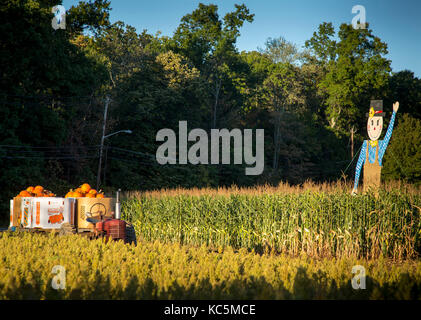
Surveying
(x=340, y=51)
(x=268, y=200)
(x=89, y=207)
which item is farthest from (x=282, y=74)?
(x=89, y=207)

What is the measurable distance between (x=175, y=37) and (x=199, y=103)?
1208 centimetres

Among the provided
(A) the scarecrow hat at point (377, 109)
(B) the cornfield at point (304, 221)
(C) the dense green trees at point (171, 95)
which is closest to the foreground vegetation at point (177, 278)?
(B) the cornfield at point (304, 221)

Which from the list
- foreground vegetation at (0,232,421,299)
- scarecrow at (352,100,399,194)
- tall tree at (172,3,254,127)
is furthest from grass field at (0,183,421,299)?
tall tree at (172,3,254,127)

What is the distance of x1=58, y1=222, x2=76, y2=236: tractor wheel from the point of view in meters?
13.2

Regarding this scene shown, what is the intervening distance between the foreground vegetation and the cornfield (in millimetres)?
6226

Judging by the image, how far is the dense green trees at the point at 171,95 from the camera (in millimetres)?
37281

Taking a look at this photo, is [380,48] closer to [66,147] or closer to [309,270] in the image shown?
[66,147]

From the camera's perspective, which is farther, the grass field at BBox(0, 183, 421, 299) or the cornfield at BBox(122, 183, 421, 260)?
the cornfield at BBox(122, 183, 421, 260)

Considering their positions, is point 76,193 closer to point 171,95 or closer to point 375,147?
point 375,147

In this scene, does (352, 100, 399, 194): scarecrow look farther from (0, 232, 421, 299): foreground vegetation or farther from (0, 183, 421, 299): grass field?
(0, 232, 421, 299): foreground vegetation

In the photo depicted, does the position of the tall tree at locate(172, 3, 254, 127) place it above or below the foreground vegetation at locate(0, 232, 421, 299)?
above

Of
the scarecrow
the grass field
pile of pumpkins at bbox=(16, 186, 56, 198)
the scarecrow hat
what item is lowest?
the grass field

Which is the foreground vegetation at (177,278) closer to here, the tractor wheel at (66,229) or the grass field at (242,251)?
the grass field at (242,251)
